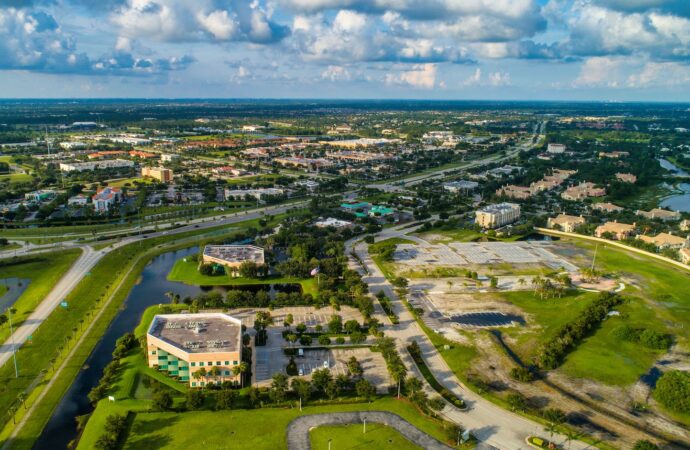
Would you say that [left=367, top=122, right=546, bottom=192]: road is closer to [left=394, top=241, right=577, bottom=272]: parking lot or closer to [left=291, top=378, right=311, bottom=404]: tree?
[left=394, top=241, right=577, bottom=272]: parking lot

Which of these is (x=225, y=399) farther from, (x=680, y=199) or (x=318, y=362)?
(x=680, y=199)

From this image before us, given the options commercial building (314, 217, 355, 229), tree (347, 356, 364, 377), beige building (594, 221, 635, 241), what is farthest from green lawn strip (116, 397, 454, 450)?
beige building (594, 221, 635, 241)

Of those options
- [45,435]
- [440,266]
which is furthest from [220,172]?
[45,435]

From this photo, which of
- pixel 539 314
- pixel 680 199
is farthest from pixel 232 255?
pixel 680 199

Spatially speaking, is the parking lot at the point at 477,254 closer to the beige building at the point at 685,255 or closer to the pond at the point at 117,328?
the beige building at the point at 685,255

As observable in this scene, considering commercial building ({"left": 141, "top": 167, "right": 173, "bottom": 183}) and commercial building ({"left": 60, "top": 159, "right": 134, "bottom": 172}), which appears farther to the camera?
commercial building ({"left": 60, "top": 159, "right": 134, "bottom": 172})

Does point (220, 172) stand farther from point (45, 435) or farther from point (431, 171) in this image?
point (45, 435)
